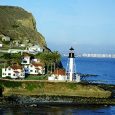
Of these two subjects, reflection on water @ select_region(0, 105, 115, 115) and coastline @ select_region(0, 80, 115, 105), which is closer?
reflection on water @ select_region(0, 105, 115, 115)

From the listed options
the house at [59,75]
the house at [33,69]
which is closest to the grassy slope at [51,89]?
the house at [59,75]

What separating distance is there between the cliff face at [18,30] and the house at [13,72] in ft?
133

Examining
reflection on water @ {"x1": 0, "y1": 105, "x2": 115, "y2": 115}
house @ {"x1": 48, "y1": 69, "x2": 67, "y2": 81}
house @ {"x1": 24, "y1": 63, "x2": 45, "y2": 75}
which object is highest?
house @ {"x1": 24, "y1": 63, "x2": 45, "y2": 75}

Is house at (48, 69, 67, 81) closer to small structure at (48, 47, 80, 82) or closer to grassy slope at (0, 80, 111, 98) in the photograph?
small structure at (48, 47, 80, 82)

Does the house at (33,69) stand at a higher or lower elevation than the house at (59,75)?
higher

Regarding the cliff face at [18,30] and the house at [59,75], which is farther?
the cliff face at [18,30]

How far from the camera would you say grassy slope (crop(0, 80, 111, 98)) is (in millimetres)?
95250

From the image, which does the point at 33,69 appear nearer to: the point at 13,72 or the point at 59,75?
the point at 13,72

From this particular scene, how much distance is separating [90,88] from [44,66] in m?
19.4

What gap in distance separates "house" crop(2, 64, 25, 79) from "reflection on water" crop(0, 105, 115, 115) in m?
22.7

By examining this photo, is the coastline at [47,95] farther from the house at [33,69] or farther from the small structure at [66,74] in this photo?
the house at [33,69]

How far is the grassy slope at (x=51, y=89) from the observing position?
95250mm

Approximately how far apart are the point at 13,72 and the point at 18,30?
7139cm

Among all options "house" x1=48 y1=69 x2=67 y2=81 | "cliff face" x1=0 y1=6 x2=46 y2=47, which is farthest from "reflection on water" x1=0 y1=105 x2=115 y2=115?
"cliff face" x1=0 y1=6 x2=46 y2=47
